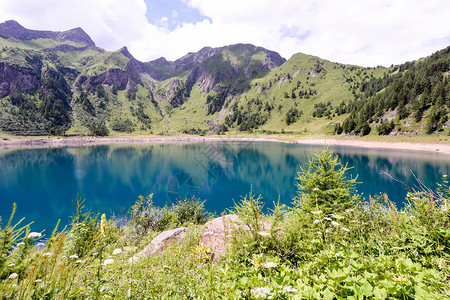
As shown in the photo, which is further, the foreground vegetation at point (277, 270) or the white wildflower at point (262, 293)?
the foreground vegetation at point (277, 270)

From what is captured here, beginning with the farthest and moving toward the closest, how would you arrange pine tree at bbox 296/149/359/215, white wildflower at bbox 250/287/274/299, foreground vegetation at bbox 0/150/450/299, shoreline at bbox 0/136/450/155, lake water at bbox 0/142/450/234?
shoreline at bbox 0/136/450/155 < lake water at bbox 0/142/450/234 < pine tree at bbox 296/149/359/215 < foreground vegetation at bbox 0/150/450/299 < white wildflower at bbox 250/287/274/299

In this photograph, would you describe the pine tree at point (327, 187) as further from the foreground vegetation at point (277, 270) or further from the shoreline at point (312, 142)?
the shoreline at point (312, 142)

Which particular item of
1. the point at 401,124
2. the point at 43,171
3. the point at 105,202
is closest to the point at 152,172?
the point at 105,202

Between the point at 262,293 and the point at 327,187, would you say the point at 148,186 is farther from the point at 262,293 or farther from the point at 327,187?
the point at 262,293

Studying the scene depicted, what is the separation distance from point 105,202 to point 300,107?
198 m

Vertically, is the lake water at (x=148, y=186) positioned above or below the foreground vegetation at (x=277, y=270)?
below

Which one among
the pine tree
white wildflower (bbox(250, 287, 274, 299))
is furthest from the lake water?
white wildflower (bbox(250, 287, 274, 299))

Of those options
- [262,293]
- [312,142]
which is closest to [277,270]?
[262,293]

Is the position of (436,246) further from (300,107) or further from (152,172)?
(300,107)

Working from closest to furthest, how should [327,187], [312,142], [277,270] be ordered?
[277,270], [327,187], [312,142]

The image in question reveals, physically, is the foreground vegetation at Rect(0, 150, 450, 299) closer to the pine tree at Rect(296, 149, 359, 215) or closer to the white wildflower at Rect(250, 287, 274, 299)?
the white wildflower at Rect(250, 287, 274, 299)

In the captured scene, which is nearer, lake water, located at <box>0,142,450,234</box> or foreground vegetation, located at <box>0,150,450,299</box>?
foreground vegetation, located at <box>0,150,450,299</box>

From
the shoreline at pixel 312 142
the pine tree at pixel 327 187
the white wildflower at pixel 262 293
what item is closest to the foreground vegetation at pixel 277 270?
the white wildflower at pixel 262 293

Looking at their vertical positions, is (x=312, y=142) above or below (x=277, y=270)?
below
